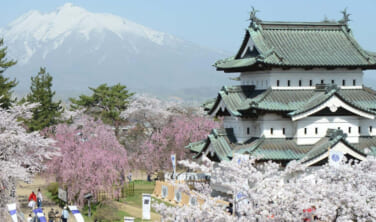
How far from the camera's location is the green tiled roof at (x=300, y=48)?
117ft

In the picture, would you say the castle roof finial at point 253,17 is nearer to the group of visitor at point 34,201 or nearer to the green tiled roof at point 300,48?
the green tiled roof at point 300,48

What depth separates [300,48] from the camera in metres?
36.9

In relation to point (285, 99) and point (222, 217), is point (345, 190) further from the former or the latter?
point (285, 99)

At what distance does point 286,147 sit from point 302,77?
424 cm

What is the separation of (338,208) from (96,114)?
168 feet

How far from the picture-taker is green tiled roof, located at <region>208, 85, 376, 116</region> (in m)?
34.6

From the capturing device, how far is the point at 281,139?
115 feet

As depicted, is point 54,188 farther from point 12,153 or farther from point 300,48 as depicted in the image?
point 300,48

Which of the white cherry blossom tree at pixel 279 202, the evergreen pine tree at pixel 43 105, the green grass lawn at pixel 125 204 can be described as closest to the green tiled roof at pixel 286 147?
the green grass lawn at pixel 125 204

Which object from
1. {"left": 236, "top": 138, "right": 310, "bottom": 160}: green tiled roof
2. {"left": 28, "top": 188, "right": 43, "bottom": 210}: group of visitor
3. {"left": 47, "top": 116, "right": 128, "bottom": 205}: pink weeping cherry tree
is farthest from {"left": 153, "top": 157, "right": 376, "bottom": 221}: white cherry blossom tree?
{"left": 47, "top": 116, "right": 128, "bottom": 205}: pink weeping cherry tree

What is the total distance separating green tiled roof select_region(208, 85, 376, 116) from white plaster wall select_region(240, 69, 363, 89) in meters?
0.37

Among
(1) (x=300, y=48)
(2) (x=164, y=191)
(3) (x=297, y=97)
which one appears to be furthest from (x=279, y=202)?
(2) (x=164, y=191)

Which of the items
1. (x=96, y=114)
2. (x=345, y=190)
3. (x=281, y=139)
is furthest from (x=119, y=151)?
(x=345, y=190)

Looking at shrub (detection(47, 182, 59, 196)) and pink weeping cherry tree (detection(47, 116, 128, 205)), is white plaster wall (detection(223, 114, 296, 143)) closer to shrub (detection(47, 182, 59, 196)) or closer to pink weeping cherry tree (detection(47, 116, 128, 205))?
pink weeping cherry tree (detection(47, 116, 128, 205))
